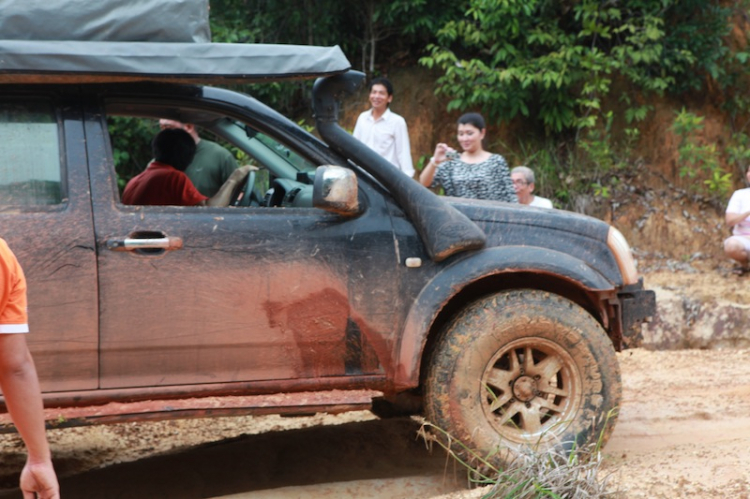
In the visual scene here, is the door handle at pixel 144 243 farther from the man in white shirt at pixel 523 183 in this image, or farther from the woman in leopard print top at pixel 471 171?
the man in white shirt at pixel 523 183

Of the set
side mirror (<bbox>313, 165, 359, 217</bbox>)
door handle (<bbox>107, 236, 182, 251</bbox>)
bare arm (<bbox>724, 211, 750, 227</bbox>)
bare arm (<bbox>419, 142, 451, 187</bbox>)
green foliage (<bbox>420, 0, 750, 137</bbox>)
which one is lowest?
bare arm (<bbox>724, 211, 750, 227</bbox>)

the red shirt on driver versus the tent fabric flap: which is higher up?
the tent fabric flap

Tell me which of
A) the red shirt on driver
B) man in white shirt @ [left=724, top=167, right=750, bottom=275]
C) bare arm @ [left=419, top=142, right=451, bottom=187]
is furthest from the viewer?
man in white shirt @ [left=724, top=167, right=750, bottom=275]

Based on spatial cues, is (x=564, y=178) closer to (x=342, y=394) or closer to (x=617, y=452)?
(x=617, y=452)

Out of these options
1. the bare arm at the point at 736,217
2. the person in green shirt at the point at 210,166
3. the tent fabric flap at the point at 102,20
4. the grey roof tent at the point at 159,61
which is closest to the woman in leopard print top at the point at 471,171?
the person in green shirt at the point at 210,166

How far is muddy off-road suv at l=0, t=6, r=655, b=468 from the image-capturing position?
3955 millimetres

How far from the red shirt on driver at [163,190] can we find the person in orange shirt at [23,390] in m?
2.19

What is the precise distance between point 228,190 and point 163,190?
46 centimetres

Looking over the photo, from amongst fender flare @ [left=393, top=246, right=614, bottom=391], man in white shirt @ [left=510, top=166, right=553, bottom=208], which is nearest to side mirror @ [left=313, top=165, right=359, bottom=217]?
fender flare @ [left=393, top=246, right=614, bottom=391]

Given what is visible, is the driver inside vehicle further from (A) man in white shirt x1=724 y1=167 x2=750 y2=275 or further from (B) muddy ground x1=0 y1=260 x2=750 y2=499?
(A) man in white shirt x1=724 y1=167 x2=750 y2=275

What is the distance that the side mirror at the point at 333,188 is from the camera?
4.07 meters

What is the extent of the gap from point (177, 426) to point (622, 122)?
7222 millimetres

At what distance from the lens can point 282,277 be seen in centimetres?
419

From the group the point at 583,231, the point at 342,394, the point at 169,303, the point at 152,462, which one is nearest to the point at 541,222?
the point at 583,231
